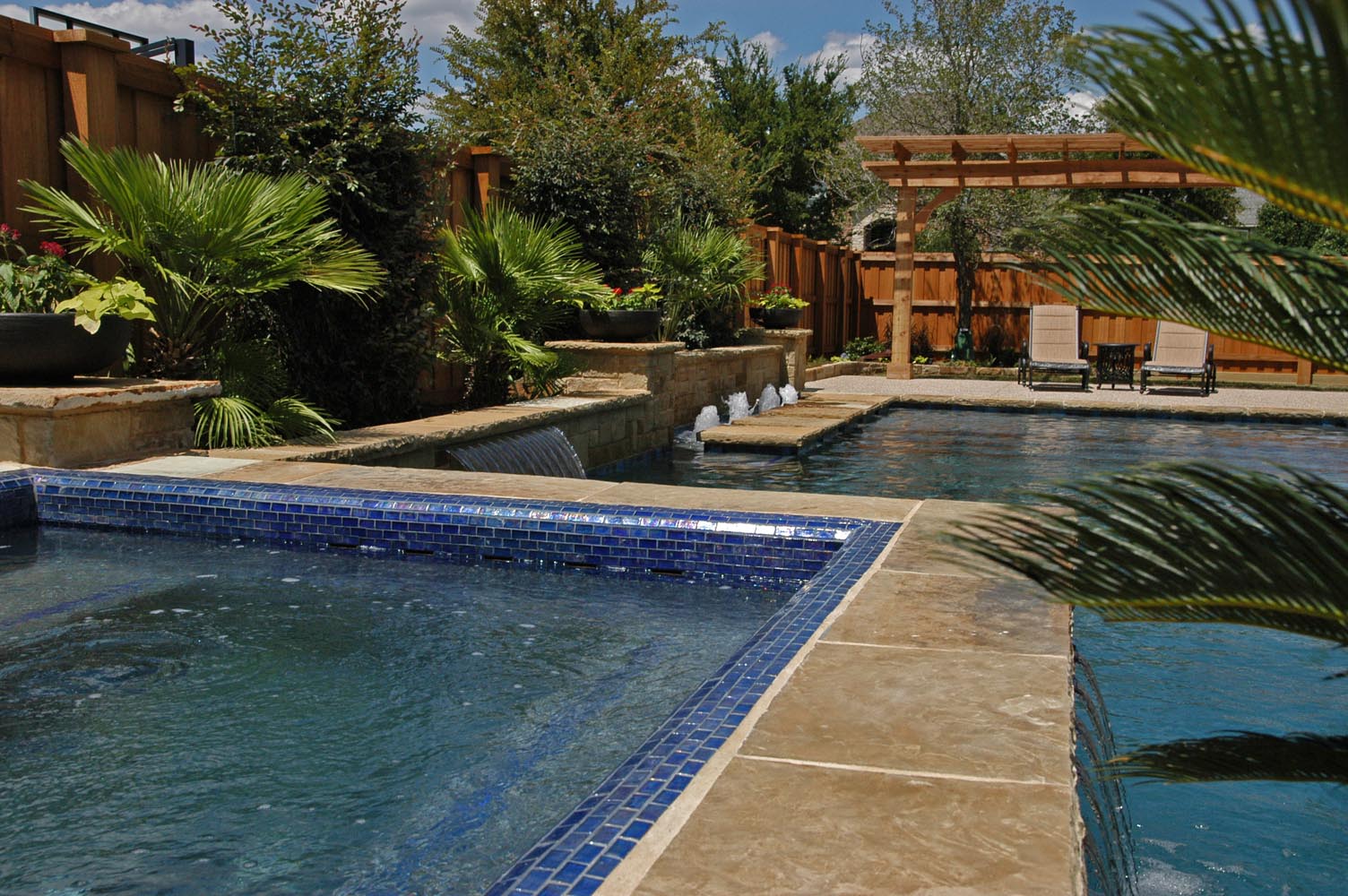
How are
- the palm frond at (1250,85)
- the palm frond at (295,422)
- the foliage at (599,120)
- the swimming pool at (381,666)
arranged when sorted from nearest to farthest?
the palm frond at (1250,85)
the swimming pool at (381,666)
the palm frond at (295,422)
the foliage at (599,120)

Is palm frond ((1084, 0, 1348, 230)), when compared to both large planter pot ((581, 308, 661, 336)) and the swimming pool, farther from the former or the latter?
large planter pot ((581, 308, 661, 336))

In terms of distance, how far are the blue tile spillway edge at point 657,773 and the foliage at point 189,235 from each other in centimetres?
384

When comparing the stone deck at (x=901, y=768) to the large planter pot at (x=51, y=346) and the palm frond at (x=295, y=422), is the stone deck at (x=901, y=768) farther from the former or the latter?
the large planter pot at (x=51, y=346)

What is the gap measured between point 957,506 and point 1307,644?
4.69 feet

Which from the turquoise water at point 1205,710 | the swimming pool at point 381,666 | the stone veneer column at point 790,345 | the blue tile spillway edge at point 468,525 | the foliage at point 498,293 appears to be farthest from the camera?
the stone veneer column at point 790,345

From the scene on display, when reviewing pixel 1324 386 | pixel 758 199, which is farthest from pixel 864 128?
pixel 1324 386

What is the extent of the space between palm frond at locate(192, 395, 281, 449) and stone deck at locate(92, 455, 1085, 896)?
395cm

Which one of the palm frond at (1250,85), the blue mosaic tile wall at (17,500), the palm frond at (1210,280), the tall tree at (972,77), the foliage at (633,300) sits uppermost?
the tall tree at (972,77)

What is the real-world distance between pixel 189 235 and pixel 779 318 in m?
9.01

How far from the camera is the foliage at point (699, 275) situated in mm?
11516

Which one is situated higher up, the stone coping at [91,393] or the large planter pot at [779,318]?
the large planter pot at [779,318]

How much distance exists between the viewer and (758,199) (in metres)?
26.3

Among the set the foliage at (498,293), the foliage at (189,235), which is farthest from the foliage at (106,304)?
the foliage at (498,293)

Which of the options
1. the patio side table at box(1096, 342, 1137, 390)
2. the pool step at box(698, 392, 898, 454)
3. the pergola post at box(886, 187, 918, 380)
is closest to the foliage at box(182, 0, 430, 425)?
the pool step at box(698, 392, 898, 454)
